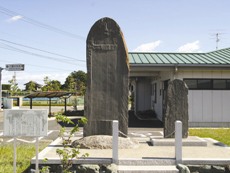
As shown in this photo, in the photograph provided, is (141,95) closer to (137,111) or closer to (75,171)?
(137,111)

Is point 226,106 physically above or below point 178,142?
above

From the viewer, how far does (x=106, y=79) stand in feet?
28.2

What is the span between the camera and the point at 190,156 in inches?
281

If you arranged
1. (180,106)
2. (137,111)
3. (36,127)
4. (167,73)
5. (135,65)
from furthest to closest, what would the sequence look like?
(137,111) → (167,73) → (135,65) → (180,106) → (36,127)

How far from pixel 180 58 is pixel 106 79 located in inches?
398

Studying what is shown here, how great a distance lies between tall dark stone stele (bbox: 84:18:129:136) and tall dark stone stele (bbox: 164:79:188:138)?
192 cm

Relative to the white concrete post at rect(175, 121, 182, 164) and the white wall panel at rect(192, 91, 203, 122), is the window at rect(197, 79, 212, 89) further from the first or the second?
the white concrete post at rect(175, 121, 182, 164)

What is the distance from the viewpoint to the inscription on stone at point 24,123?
6076 millimetres

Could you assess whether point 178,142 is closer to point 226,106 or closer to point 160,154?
point 160,154

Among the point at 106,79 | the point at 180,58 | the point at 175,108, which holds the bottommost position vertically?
the point at 175,108

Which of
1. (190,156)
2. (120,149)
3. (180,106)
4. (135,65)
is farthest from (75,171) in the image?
(135,65)

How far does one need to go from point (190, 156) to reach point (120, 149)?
76.4 inches

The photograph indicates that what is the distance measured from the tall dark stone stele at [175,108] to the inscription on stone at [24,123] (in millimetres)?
4907

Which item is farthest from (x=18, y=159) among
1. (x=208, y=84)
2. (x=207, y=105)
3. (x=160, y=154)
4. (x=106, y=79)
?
(x=208, y=84)
